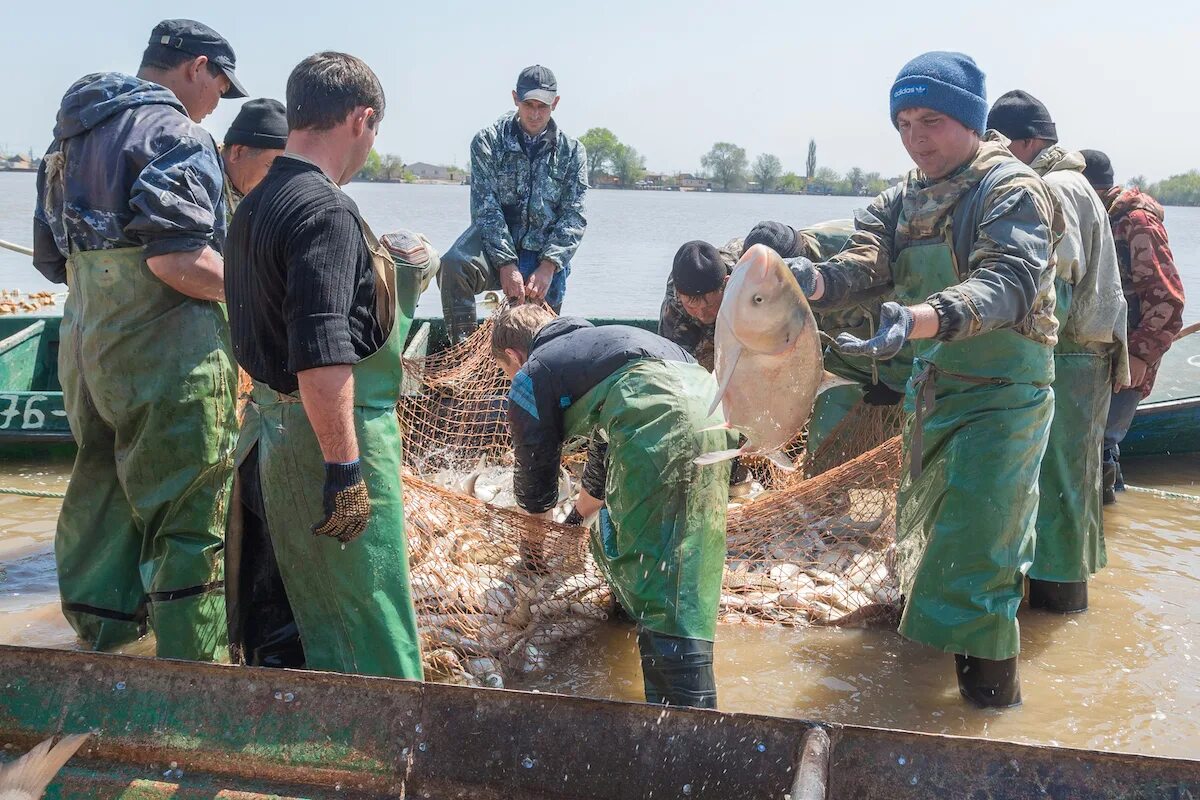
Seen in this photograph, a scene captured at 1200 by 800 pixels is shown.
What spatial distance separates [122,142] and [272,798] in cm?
234

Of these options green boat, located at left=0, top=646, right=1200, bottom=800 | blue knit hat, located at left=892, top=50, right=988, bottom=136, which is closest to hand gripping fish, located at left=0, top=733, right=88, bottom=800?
green boat, located at left=0, top=646, right=1200, bottom=800

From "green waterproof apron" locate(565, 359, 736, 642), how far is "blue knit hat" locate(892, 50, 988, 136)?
1.28 meters

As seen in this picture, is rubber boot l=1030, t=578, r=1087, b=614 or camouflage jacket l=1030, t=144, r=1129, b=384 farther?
rubber boot l=1030, t=578, r=1087, b=614

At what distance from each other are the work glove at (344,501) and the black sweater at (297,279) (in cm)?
30

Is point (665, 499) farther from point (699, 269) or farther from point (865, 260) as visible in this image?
point (699, 269)

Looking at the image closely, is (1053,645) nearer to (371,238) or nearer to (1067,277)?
(1067,277)

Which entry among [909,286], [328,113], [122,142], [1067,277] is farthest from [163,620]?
[1067,277]

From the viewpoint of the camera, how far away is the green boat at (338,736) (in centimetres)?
284

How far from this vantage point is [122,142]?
3.75 metres

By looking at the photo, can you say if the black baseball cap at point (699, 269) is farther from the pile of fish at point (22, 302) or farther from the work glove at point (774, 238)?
the pile of fish at point (22, 302)

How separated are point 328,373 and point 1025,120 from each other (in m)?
4.13

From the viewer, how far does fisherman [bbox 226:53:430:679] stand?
2.83m

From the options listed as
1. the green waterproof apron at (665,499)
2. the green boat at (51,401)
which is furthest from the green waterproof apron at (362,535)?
the green boat at (51,401)

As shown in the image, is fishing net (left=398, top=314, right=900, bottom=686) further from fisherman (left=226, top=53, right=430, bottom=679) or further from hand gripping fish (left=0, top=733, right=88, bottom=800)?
hand gripping fish (left=0, top=733, right=88, bottom=800)
